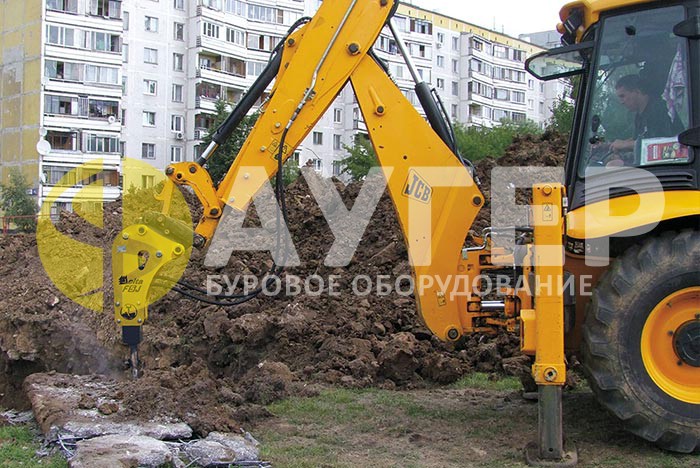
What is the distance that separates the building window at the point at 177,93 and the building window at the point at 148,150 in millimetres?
2833

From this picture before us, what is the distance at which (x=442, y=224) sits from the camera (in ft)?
21.2

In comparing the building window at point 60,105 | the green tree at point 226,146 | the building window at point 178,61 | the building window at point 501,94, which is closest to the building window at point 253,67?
the building window at point 178,61

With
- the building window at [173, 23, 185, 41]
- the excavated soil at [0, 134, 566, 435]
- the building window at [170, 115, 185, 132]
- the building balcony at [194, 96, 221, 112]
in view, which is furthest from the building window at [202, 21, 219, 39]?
the excavated soil at [0, 134, 566, 435]

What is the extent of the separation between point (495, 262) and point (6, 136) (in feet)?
131

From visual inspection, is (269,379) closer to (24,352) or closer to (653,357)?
(653,357)

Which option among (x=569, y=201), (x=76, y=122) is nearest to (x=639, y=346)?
(x=569, y=201)

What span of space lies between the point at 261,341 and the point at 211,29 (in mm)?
37604

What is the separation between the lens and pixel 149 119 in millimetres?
43219

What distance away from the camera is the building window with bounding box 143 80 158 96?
1695 inches

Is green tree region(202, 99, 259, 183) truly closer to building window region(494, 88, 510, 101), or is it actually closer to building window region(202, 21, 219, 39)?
building window region(202, 21, 219, 39)

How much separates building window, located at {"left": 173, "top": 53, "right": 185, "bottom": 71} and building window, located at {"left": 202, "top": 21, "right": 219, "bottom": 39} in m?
1.88

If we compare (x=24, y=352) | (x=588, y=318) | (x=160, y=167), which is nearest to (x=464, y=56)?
(x=160, y=167)

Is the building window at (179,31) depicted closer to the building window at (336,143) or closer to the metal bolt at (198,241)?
the building window at (336,143)

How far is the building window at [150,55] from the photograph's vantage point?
43250mm
